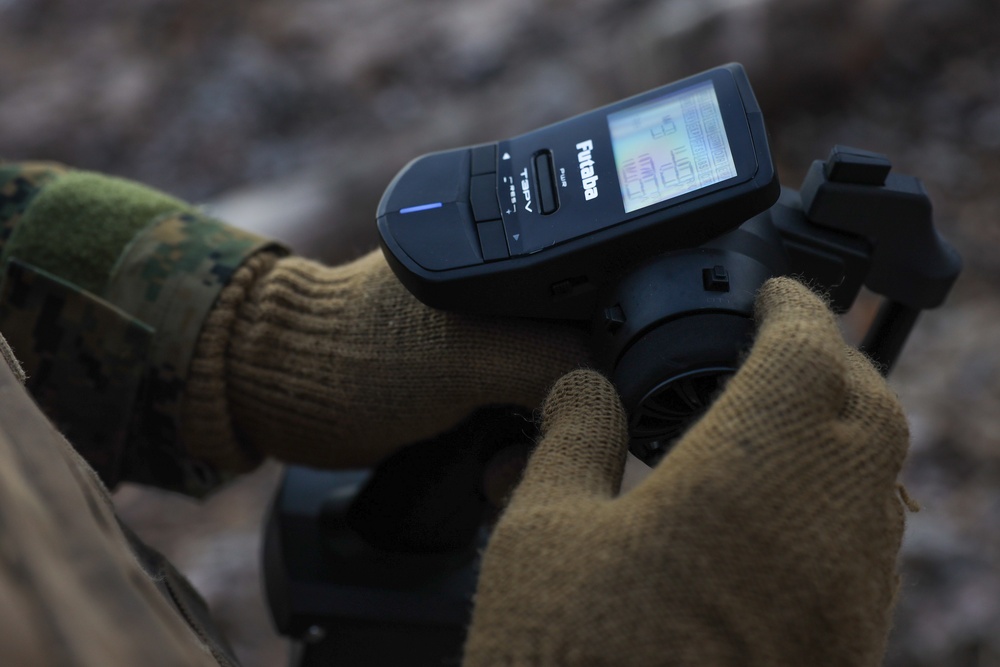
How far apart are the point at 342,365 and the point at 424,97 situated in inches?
63.8

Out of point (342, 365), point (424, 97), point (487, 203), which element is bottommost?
point (424, 97)

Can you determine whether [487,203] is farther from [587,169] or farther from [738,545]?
[738,545]

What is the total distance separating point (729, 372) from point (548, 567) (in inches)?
8.1

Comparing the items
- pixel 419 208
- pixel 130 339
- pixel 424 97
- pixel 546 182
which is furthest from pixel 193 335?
pixel 424 97

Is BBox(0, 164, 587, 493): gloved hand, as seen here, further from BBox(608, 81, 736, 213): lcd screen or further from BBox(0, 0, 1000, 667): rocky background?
BBox(0, 0, 1000, 667): rocky background

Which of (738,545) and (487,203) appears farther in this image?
(487,203)

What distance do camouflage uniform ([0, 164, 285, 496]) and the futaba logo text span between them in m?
0.37

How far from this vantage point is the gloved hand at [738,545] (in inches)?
20.8

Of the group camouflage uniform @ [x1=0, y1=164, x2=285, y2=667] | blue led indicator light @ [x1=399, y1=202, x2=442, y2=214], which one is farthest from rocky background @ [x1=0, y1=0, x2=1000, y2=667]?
blue led indicator light @ [x1=399, y1=202, x2=442, y2=214]

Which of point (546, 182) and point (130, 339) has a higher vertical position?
point (546, 182)

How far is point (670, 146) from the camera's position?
764mm

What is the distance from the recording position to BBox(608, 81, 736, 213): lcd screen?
0.73 meters

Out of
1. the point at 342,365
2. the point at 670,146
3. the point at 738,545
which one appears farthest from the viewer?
the point at 342,365

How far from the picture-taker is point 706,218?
710 millimetres
